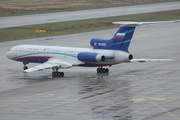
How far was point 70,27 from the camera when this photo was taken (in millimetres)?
93000

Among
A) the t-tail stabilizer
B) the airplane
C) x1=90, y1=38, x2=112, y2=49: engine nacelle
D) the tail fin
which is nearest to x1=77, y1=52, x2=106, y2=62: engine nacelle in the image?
the airplane

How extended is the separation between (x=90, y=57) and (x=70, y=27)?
51.7 m

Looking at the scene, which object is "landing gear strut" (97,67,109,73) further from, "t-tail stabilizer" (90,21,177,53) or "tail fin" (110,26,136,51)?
"tail fin" (110,26,136,51)

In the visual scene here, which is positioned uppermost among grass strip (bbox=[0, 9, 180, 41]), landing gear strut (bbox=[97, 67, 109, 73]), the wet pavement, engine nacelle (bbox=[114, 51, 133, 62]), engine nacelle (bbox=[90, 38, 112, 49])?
grass strip (bbox=[0, 9, 180, 41])

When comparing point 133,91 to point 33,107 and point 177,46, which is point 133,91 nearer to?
point 33,107

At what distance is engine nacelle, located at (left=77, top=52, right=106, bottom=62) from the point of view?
136ft

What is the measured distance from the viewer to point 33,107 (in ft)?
99.2

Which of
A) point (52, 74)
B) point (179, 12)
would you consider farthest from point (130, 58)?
point (179, 12)

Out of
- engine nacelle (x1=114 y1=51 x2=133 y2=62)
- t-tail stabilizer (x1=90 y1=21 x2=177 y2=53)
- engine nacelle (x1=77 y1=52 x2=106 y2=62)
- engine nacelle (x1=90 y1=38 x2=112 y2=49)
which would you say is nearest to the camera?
engine nacelle (x1=114 y1=51 x2=133 y2=62)

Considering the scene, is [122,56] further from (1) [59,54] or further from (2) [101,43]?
(1) [59,54]

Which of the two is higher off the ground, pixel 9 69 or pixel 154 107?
pixel 9 69

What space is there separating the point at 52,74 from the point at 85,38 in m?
33.6

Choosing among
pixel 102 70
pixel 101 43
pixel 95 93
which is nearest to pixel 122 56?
pixel 101 43

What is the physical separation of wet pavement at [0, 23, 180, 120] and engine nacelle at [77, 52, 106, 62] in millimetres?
2091
